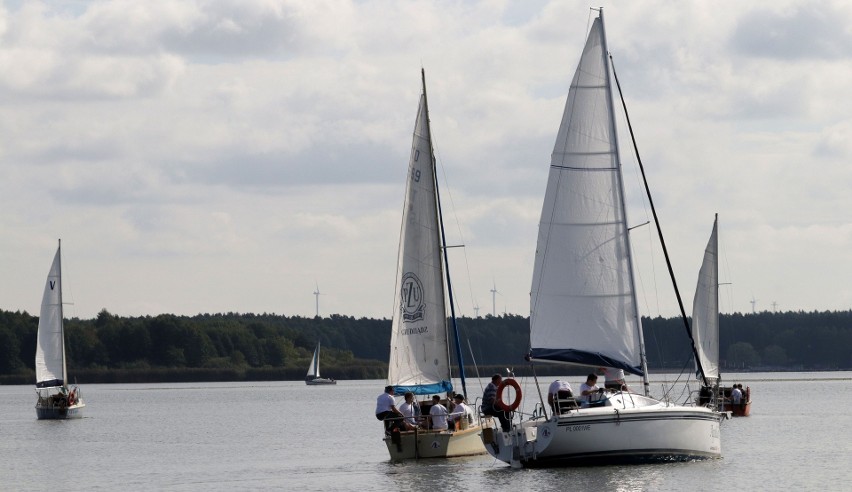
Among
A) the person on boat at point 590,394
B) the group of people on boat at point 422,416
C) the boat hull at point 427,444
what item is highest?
the person on boat at point 590,394

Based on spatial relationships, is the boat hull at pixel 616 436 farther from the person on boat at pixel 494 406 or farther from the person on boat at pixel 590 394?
the person on boat at pixel 494 406

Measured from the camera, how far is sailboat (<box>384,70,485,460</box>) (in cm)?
4369

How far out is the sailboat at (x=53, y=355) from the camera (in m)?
77.8

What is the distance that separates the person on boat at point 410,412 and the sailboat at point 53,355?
40.1 meters

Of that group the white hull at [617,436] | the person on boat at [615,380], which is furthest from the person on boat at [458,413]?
the person on boat at [615,380]

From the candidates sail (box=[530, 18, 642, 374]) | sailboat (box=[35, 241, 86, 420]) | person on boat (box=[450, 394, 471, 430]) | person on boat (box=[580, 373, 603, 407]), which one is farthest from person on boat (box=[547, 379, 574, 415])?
sailboat (box=[35, 241, 86, 420])

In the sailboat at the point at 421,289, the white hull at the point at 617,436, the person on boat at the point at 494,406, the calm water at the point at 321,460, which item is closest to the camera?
the white hull at the point at 617,436

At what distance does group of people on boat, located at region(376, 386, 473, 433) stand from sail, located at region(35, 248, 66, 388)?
4116cm

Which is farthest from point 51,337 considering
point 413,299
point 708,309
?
point 413,299

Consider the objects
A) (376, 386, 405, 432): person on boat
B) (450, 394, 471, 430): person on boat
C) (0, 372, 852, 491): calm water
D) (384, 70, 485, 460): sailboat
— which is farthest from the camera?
(384, 70, 485, 460): sailboat

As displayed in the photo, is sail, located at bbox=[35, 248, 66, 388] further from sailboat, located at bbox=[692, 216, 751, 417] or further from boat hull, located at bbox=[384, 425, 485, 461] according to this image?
boat hull, located at bbox=[384, 425, 485, 461]

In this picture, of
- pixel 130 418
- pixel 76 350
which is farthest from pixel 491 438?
pixel 76 350

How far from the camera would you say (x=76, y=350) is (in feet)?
594

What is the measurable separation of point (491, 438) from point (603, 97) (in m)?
8.61
